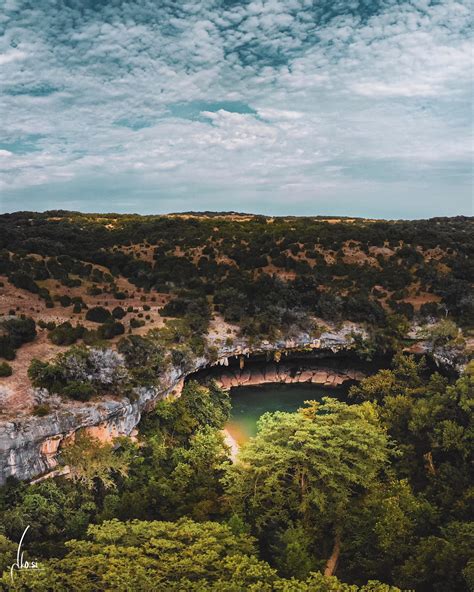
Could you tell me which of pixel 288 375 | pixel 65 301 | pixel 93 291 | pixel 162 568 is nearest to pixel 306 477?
pixel 162 568

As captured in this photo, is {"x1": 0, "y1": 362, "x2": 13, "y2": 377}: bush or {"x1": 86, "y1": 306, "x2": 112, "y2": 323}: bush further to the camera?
{"x1": 86, "y1": 306, "x2": 112, "y2": 323}: bush

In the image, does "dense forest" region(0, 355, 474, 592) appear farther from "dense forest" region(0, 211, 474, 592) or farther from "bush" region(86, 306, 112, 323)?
"bush" region(86, 306, 112, 323)

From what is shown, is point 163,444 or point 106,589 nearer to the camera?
point 106,589

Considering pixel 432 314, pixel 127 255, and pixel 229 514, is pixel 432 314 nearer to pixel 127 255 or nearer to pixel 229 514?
pixel 229 514

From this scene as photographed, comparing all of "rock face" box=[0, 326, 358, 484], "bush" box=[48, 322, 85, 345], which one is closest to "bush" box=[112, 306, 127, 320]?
"bush" box=[48, 322, 85, 345]

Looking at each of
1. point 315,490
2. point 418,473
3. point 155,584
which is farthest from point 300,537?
point 418,473

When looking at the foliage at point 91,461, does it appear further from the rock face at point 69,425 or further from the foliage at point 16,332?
the foliage at point 16,332
